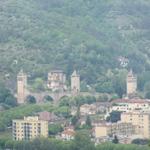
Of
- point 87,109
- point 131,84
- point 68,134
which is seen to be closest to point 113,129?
point 68,134

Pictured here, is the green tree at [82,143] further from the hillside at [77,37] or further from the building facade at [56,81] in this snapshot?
the hillside at [77,37]

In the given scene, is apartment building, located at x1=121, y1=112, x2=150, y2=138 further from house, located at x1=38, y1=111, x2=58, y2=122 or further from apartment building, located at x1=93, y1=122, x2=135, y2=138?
house, located at x1=38, y1=111, x2=58, y2=122

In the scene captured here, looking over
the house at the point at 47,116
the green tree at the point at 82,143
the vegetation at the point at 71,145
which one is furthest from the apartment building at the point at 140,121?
the green tree at the point at 82,143

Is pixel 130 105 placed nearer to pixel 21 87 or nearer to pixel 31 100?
pixel 31 100

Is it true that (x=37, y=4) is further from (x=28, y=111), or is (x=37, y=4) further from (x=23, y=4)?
(x=28, y=111)

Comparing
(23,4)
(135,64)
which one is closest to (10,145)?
(135,64)

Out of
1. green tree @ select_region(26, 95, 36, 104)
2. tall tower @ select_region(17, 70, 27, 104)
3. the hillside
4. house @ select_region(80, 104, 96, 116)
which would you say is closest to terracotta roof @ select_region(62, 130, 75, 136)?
house @ select_region(80, 104, 96, 116)

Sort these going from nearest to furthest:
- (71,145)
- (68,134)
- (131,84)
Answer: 1. (71,145)
2. (68,134)
3. (131,84)
